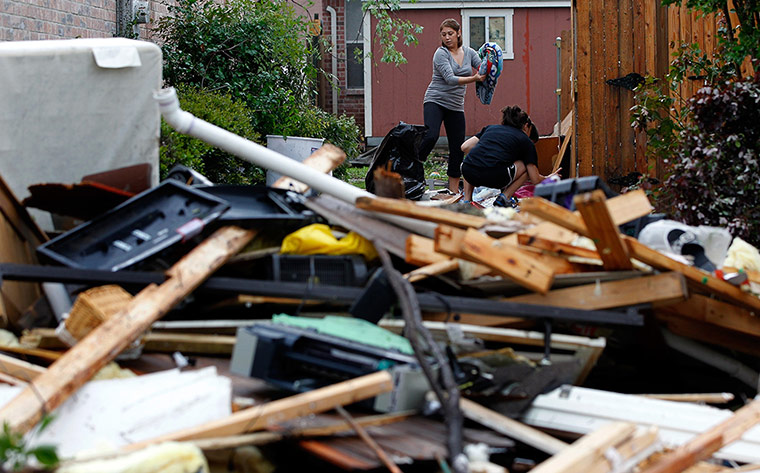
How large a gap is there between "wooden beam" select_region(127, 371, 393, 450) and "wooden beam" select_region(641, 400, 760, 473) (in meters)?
0.84

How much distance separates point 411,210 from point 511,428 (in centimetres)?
111

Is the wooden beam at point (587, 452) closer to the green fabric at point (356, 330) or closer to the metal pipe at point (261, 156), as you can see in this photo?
the green fabric at point (356, 330)

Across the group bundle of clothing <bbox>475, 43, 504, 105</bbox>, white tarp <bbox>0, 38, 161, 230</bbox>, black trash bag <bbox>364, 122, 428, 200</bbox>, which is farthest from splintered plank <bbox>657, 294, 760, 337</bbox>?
bundle of clothing <bbox>475, 43, 504, 105</bbox>

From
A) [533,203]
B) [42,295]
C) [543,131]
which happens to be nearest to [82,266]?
[42,295]

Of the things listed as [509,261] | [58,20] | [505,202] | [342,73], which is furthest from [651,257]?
[342,73]

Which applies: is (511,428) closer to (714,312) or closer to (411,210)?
(411,210)

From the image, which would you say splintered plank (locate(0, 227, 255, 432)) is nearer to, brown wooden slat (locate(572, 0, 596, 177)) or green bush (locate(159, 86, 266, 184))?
green bush (locate(159, 86, 266, 184))

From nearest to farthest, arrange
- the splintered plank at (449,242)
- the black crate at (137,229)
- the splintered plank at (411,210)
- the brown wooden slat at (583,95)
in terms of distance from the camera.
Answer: the splintered plank at (449,242), the black crate at (137,229), the splintered plank at (411,210), the brown wooden slat at (583,95)

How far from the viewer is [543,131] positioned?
18.9 metres

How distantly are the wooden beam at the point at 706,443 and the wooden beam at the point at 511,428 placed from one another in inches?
11.3

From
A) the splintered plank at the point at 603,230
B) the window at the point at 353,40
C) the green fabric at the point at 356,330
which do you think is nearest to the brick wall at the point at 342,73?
the window at the point at 353,40

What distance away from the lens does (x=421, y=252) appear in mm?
3426

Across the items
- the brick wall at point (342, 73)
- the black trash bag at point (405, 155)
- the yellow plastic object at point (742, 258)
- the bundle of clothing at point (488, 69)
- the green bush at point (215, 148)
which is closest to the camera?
the yellow plastic object at point (742, 258)

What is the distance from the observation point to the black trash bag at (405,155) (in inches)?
350
